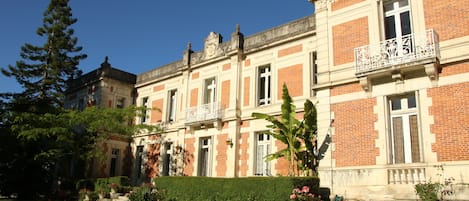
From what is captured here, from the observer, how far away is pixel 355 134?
9.91 m

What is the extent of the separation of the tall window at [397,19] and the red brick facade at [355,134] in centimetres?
196

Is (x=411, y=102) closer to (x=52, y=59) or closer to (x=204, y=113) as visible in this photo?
(x=204, y=113)

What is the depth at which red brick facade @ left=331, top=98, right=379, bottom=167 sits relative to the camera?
962 centimetres

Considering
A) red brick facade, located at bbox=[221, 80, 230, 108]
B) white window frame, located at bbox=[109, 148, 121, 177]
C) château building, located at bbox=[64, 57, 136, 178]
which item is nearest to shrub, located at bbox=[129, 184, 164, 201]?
red brick facade, located at bbox=[221, 80, 230, 108]

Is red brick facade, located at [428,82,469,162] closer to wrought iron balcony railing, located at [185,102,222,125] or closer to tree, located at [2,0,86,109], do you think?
wrought iron balcony railing, located at [185,102,222,125]

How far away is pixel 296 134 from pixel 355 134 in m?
2.14

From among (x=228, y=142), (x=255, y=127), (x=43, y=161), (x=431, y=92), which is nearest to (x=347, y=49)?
(x=431, y=92)

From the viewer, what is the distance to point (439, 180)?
8383 mm

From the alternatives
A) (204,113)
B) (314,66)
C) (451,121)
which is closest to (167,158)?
(204,113)

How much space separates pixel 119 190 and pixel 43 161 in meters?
4.55

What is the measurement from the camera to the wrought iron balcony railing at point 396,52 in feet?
29.8

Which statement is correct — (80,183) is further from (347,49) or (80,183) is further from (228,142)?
(347,49)

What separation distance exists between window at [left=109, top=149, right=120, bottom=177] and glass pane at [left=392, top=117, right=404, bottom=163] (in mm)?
14680

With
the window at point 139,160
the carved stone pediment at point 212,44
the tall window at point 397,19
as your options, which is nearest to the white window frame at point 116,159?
the window at point 139,160
